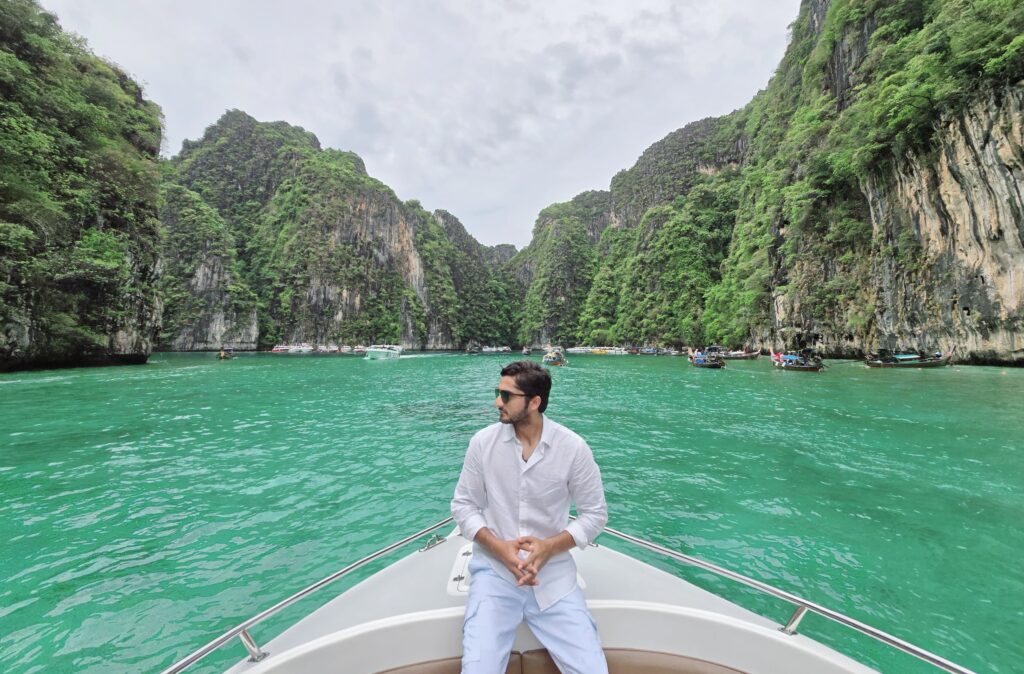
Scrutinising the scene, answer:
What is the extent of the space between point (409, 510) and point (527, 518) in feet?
11.7

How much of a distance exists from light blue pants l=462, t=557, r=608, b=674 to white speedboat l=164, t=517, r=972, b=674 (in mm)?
138

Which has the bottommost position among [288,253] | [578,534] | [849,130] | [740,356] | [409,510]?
[409,510]

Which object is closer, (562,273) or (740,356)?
(740,356)

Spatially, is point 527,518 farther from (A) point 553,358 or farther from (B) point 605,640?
(A) point 553,358

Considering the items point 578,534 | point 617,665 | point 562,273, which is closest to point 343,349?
point 562,273

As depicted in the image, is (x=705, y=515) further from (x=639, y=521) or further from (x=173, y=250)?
(x=173, y=250)

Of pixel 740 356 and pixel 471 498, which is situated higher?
pixel 471 498

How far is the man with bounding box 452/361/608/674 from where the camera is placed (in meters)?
1.64

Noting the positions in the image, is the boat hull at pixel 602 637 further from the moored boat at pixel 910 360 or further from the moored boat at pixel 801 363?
the moored boat at pixel 910 360

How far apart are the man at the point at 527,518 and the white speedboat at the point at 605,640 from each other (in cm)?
17

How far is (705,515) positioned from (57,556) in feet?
22.2

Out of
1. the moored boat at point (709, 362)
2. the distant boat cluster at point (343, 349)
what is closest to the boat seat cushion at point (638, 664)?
the moored boat at point (709, 362)

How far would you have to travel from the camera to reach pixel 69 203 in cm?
2059

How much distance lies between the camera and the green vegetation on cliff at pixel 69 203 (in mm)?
18047
